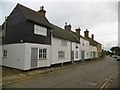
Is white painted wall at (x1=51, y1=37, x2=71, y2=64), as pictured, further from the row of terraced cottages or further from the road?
the road

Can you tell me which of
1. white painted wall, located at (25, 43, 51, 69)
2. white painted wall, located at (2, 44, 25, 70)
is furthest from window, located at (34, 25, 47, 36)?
white painted wall, located at (2, 44, 25, 70)

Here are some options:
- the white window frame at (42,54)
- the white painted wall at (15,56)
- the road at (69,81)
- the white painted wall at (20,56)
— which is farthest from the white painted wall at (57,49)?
the road at (69,81)

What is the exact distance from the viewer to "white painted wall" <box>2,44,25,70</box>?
1595 cm

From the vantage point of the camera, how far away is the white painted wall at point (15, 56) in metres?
16.0

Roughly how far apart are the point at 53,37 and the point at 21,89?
14277mm

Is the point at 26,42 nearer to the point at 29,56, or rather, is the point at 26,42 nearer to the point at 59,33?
the point at 29,56

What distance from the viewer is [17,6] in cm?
1814

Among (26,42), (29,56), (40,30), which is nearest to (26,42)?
(26,42)

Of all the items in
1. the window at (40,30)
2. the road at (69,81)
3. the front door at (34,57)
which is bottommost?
the road at (69,81)

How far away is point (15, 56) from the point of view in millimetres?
16969

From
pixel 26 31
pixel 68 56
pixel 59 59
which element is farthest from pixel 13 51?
pixel 68 56

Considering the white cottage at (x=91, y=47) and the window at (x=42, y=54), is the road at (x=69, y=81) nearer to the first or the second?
the window at (x=42, y=54)

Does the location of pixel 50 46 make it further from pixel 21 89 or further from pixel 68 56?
pixel 21 89

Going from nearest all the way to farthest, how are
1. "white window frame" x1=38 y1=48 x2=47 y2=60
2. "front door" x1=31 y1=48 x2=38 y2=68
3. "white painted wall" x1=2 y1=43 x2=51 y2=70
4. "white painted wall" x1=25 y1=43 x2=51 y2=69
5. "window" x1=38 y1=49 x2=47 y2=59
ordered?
"white painted wall" x1=2 y1=43 x2=51 y2=70
"white painted wall" x1=25 y1=43 x2=51 y2=69
"front door" x1=31 y1=48 x2=38 y2=68
"white window frame" x1=38 y1=48 x2=47 y2=60
"window" x1=38 y1=49 x2=47 y2=59
